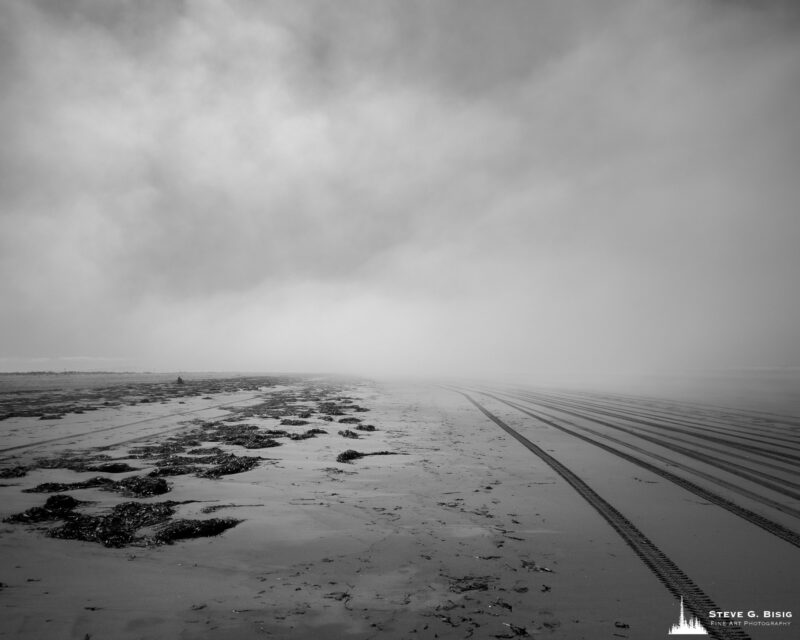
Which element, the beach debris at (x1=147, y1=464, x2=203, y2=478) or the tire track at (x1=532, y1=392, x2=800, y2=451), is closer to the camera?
the beach debris at (x1=147, y1=464, x2=203, y2=478)

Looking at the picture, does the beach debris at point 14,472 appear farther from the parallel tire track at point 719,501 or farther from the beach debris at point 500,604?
the parallel tire track at point 719,501

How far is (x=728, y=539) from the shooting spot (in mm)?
4496

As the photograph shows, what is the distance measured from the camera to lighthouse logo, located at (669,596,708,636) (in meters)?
2.94

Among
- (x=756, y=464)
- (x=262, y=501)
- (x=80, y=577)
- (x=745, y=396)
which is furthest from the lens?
(x=745, y=396)

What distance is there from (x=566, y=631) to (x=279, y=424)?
11.7 meters

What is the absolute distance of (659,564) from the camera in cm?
393

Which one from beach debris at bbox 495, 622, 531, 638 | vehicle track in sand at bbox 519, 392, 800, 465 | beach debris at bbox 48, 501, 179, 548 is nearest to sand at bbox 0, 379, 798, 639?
beach debris at bbox 495, 622, 531, 638

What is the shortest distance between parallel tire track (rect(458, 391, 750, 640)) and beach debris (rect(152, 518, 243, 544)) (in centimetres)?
499

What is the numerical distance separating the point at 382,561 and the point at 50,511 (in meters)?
4.71

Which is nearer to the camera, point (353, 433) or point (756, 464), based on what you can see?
point (756, 464)

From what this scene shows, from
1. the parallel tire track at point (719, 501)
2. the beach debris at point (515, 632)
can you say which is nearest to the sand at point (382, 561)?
the beach debris at point (515, 632)

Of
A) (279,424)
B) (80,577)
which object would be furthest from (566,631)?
(279,424)

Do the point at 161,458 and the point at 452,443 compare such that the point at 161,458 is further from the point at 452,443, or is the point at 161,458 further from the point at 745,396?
the point at 745,396

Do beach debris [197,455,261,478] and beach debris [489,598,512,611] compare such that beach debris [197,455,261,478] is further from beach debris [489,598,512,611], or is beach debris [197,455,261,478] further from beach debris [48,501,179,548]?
beach debris [489,598,512,611]
